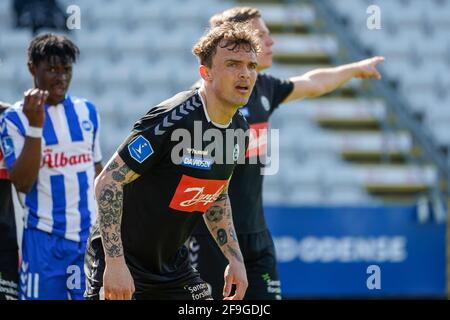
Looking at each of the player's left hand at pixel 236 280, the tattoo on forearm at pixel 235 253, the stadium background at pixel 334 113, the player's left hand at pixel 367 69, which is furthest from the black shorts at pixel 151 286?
the stadium background at pixel 334 113

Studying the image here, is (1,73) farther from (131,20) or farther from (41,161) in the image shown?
(41,161)

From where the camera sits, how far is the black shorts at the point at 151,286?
15.6 ft

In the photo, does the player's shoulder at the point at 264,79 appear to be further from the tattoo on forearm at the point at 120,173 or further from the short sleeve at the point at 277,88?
the tattoo on forearm at the point at 120,173

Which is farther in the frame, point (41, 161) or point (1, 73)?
point (1, 73)

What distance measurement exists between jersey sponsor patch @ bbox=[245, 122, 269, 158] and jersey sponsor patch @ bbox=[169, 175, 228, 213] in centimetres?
115

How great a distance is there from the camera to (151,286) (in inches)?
190

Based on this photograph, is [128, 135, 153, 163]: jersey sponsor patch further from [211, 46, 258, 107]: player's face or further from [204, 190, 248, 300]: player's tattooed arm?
[204, 190, 248, 300]: player's tattooed arm

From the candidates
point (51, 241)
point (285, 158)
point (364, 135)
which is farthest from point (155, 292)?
point (364, 135)

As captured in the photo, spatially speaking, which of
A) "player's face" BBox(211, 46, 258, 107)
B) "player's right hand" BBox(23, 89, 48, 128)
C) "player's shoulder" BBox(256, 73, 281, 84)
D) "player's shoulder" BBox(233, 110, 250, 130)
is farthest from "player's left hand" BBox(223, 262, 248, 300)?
"player's shoulder" BBox(256, 73, 281, 84)

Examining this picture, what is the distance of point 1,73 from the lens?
1068cm

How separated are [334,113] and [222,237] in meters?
6.90

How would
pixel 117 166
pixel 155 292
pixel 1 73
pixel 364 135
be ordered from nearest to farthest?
1. pixel 117 166
2. pixel 155 292
3. pixel 1 73
4. pixel 364 135

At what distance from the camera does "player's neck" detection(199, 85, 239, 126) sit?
4.72 m
